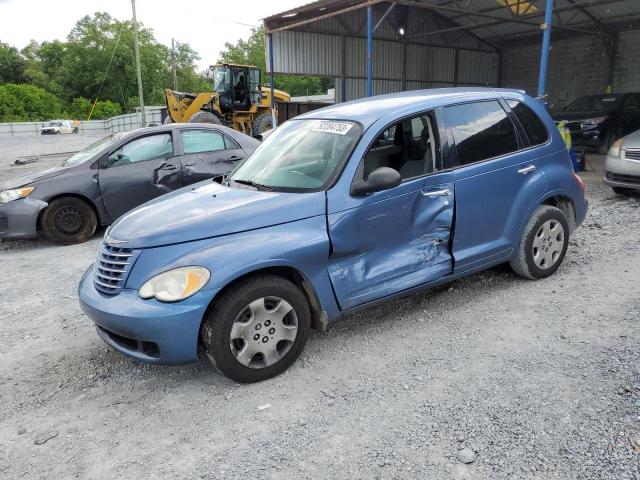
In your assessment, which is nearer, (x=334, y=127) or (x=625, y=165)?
(x=334, y=127)

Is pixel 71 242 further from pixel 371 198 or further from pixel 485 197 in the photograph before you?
pixel 485 197

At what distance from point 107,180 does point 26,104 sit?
57.2 meters

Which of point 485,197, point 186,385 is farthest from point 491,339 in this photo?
point 186,385

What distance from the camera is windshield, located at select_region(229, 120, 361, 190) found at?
11.3 feet

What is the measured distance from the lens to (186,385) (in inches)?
126

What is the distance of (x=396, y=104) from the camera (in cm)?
379

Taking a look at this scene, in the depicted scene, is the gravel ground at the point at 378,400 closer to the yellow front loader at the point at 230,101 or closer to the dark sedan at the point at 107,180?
the dark sedan at the point at 107,180

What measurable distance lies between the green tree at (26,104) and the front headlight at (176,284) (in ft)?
190

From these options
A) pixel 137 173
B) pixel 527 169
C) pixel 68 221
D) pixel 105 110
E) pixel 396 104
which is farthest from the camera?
pixel 105 110

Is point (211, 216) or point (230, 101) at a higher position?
point (230, 101)

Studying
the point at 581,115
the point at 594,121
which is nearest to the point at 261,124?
the point at 581,115

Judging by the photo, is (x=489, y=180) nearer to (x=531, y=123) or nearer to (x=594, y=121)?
(x=531, y=123)

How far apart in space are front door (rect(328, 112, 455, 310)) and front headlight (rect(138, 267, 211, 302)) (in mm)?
872

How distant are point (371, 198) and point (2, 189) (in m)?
5.43
